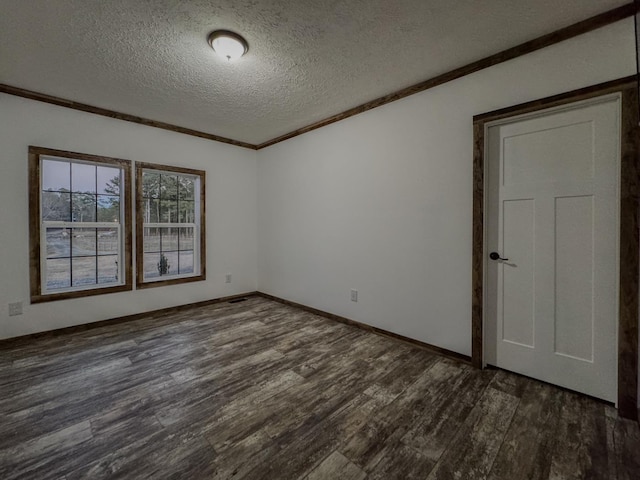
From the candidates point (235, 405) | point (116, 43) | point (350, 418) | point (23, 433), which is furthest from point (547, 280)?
point (116, 43)

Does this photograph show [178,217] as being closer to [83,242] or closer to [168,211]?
[168,211]

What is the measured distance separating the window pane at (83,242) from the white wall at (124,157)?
16.2 inches

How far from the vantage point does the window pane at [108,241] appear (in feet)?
11.5

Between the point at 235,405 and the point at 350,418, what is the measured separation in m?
0.78

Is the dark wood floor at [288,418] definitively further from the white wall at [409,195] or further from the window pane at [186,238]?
the window pane at [186,238]

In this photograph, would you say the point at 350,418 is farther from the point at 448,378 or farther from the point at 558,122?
the point at 558,122

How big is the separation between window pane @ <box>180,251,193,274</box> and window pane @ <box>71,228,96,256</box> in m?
1.06

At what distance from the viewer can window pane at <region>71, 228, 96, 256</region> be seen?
10.9 feet

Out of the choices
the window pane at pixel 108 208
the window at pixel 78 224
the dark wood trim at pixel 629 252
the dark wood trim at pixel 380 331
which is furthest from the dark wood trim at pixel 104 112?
the dark wood trim at pixel 629 252

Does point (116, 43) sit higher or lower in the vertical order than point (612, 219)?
higher

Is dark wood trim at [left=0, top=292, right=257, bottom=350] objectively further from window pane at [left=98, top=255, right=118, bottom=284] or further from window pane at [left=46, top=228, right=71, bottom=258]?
window pane at [left=46, top=228, right=71, bottom=258]

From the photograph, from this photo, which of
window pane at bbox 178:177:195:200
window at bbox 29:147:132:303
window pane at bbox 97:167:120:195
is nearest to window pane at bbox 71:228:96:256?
window at bbox 29:147:132:303

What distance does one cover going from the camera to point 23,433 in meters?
1.65

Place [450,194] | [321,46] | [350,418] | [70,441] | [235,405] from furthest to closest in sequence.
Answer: [450,194] < [321,46] < [235,405] < [350,418] < [70,441]
